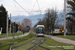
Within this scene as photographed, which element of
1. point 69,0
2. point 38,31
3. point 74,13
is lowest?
point 38,31

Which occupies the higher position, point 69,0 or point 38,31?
point 69,0

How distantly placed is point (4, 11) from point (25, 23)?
3454cm

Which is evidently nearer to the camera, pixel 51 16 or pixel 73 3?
pixel 73 3

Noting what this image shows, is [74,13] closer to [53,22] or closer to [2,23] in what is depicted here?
[53,22]

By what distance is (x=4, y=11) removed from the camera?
70.2m

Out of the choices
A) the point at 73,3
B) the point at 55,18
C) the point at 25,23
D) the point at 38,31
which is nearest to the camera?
the point at 73,3

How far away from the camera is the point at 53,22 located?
62469 mm

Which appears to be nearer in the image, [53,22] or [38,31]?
[38,31]

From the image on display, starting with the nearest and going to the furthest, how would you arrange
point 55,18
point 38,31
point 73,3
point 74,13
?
point 73,3
point 74,13
point 38,31
point 55,18

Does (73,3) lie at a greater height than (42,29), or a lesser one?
greater

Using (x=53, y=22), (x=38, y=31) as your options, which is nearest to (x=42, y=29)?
(x=38, y=31)

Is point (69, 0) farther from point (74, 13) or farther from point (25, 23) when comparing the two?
point (25, 23)

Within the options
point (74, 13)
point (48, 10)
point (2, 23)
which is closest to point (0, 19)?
point (2, 23)

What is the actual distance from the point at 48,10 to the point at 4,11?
79.9ft
